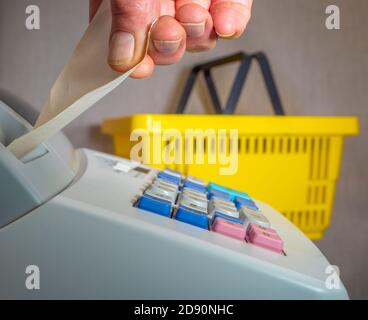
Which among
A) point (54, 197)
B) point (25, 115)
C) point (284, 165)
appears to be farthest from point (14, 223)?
point (284, 165)

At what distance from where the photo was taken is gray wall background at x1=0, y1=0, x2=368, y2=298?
0.80 metres

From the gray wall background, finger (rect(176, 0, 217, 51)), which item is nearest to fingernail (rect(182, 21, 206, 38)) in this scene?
finger (rect(176, 0, 217, 51))

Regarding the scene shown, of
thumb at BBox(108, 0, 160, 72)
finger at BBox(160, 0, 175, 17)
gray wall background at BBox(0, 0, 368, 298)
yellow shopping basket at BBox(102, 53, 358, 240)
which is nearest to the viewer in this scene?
thumb at BBox(108, 0, 160, 72)

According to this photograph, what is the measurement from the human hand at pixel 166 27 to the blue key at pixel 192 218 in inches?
3.8

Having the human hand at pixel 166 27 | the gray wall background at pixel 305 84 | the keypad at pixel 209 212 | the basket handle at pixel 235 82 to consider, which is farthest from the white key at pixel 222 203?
the gray wall background at pixel 305 84

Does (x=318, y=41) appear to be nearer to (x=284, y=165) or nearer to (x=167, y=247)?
(x=284, y=165)

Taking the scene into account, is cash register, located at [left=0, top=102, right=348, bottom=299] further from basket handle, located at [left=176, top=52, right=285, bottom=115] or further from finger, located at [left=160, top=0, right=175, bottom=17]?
basket handle, located at [left=176, top=52, right=285, bottom=115]

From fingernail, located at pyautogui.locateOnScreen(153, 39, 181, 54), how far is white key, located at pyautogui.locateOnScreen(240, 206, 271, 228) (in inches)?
5.2

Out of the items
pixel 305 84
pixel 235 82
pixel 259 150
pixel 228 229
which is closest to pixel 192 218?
pixel 228 229

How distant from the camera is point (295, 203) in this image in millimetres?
637

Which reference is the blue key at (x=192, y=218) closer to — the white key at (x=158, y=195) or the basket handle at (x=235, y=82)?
the white key at (x=158, y=195)

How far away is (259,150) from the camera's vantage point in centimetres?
61

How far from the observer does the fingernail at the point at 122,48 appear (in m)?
0.21
